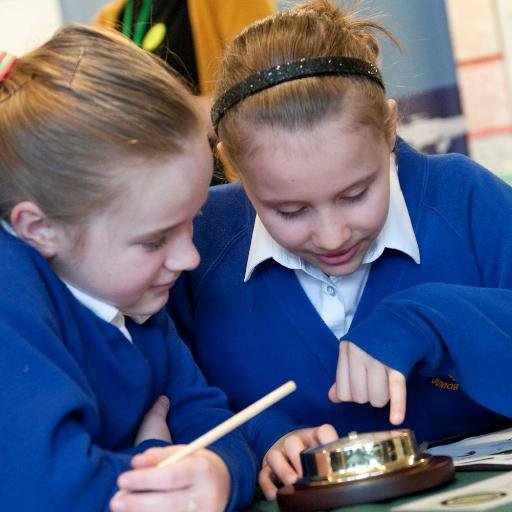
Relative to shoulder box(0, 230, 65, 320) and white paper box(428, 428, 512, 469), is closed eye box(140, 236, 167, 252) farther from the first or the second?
white paper box(428, 428, 512, 469)

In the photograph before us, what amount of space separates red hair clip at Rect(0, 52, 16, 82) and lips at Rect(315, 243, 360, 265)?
1.29ft

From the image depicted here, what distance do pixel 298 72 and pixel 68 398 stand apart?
0.50m

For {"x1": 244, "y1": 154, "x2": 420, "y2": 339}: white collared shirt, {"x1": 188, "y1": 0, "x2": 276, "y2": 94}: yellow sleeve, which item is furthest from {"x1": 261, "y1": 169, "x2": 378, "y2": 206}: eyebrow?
{"x1": 188, "y1": 0, "x2": 276, "y2": 94}: yellow sleeve

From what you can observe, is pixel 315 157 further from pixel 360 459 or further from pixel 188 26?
pixel 188 26

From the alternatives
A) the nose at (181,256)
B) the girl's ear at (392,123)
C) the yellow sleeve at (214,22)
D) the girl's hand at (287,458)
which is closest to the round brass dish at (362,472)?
the girl's hand at (287,458)

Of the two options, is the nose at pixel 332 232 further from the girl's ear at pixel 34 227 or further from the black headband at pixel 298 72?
the girl's ear at pixel 34 227

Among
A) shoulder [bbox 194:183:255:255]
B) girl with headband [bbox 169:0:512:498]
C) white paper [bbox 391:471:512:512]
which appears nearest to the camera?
white paper [bbox 391:471:512:512]

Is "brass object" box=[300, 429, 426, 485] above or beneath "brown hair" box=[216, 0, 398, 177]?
beneath

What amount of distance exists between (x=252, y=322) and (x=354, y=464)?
453mm

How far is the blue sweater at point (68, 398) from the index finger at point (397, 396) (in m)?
0.14

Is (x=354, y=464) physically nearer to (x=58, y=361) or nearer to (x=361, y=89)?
(x=58, y=361)

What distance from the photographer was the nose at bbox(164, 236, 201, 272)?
1.03 m

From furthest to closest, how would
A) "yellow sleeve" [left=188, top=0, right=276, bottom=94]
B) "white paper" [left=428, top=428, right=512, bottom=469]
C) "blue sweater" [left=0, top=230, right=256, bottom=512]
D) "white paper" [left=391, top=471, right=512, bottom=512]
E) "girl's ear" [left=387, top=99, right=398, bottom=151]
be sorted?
1. "yellow sleeve" [left=188, top=0, right=276, bottom=94]
2. "girl's ear" [left=387, top=99, right=398, bottom=151]
3. "white paper" [left=428, top=428, right=512, bottom=469]
4. "blue sweater" [left=0, top=230, right=256, bottom=512]
5. "white paper" [left=391, top=471, right=512, bottom=512]

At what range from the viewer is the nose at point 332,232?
1.17 metres
